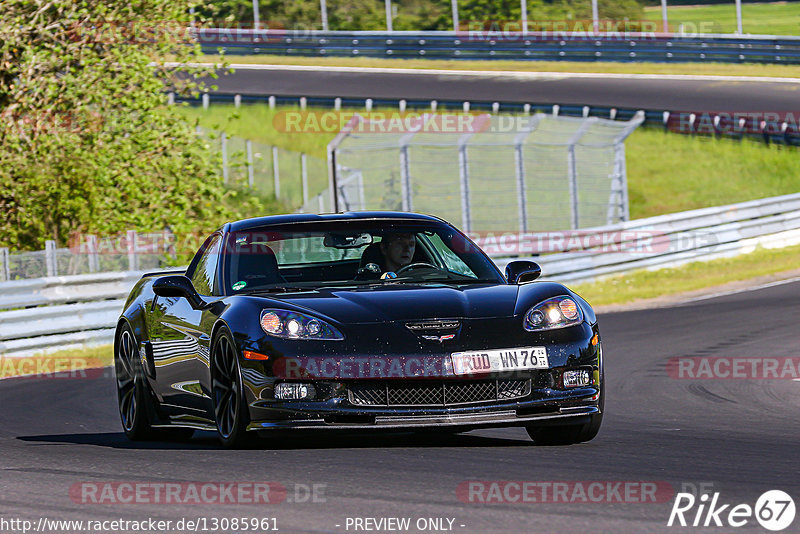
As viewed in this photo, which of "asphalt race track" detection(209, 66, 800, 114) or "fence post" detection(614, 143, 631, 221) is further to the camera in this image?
"asphalt race track" detection(209, 66, 800, 114)

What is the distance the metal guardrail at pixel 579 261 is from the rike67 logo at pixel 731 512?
12351 millimetres

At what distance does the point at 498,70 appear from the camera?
4722 centimetres

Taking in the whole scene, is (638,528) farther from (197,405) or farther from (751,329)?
(751,329)

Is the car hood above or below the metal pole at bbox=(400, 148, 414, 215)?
above

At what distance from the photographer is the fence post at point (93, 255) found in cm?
1902

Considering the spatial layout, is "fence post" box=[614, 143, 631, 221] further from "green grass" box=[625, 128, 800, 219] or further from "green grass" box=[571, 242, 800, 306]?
"green grass" box=[625, 128, 800, 219]

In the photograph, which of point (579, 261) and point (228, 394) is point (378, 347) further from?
point (579, 261)

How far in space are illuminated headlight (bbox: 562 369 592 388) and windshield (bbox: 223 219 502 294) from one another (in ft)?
3.50

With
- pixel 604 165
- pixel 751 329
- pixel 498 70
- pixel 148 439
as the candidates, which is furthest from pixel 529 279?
pixel 498 70

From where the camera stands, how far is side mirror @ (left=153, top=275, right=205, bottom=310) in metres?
8.65

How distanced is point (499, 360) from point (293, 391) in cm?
105

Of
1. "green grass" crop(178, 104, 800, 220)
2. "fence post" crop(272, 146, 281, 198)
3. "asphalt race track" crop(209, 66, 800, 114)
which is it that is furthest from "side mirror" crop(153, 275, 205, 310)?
"asphalt race track" crop(209, 66, 800, 114)

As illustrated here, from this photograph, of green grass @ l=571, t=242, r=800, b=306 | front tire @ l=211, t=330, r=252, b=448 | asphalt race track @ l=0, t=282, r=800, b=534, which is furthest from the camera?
green grass @ l=571, t=242, r=800, b=306

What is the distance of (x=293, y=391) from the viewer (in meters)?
7.47
